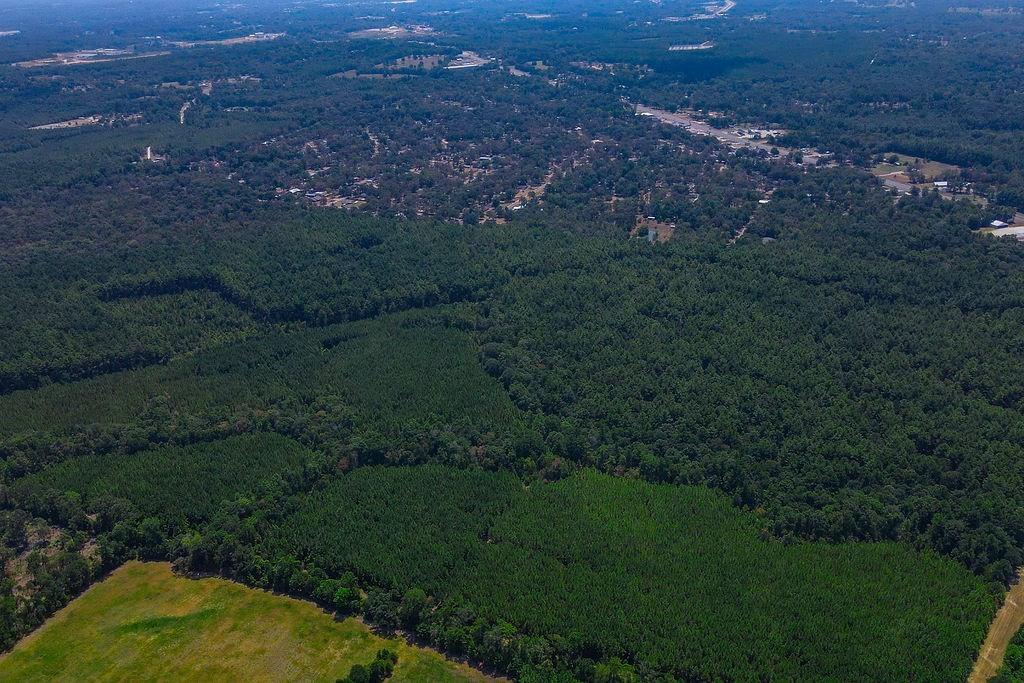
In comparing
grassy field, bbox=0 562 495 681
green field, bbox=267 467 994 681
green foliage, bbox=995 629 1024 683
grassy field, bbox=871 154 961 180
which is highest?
grassy field, bbox=871 154 961 180

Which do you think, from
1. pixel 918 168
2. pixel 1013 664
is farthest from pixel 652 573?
pixel 918 168

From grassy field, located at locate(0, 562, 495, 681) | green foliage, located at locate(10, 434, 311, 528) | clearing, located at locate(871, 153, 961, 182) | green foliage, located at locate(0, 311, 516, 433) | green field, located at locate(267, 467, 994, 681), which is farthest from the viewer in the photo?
clearing, located at locate(871, 153, 961, 182)

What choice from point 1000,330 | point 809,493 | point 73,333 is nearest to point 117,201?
point 73,333

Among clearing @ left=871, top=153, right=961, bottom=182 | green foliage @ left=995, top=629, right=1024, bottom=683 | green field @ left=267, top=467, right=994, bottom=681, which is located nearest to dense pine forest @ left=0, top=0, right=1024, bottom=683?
green field @ left=267, top=467, right=994, bottom=681

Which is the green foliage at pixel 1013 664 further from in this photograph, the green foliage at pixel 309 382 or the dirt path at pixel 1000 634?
the green foliage at pixel 309 382

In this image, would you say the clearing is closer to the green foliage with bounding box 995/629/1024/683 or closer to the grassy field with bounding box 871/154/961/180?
the grassy field with bounding box 871/154/961/180

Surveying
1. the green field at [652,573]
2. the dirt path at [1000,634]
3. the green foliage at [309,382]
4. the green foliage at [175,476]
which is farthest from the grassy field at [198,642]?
the dirt path at [1000,634]
